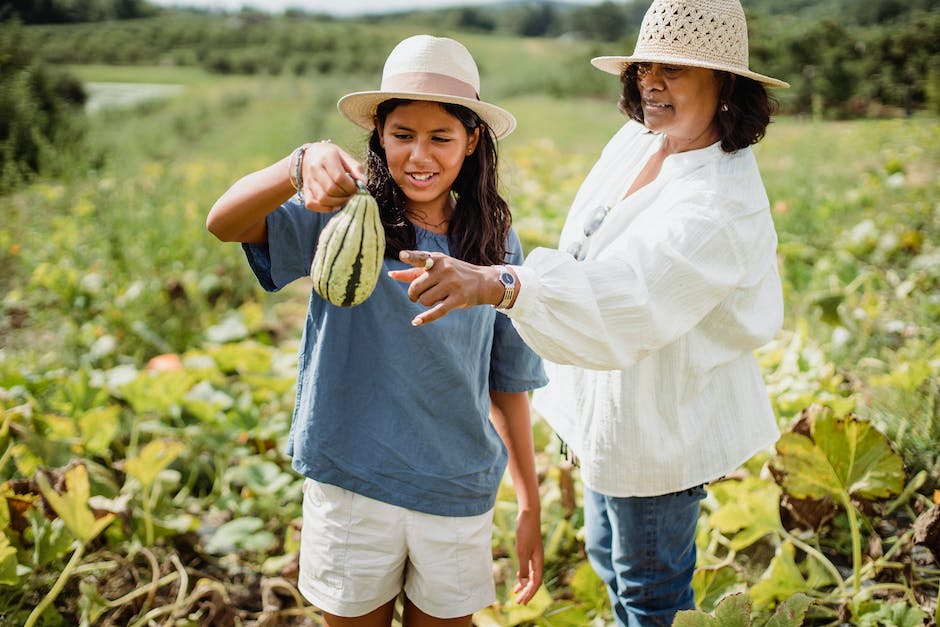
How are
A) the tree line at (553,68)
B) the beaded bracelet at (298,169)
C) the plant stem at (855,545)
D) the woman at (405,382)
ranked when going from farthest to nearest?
the tree line at (553,68)
the plant stem at (855,545)
the woman at (405,382)
the beaded bracelet at (298,169)

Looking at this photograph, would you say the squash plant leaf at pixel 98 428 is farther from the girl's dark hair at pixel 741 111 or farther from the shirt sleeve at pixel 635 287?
the girl's dark hair at pixel 741 111

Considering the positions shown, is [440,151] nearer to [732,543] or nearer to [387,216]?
[387,216]

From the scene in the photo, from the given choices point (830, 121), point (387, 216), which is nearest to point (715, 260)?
point (387, 216)

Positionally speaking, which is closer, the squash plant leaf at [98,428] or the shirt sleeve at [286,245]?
the shirt sleeve at [286,245]

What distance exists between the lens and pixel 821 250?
16.4ft

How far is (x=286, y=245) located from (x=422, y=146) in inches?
13.5

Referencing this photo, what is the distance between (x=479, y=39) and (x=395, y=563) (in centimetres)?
3464

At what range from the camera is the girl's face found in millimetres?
1551

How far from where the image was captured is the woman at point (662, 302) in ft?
4.69

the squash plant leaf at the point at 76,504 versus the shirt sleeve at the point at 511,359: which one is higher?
the shirt sleeve at the point at 511,359

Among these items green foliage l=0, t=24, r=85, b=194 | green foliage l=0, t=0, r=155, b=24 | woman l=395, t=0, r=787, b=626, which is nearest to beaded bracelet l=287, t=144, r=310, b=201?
woman l=395, t=0, r=787, b=626

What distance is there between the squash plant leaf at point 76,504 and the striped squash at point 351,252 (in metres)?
1.24

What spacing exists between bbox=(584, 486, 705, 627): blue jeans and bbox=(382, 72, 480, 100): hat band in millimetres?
1066

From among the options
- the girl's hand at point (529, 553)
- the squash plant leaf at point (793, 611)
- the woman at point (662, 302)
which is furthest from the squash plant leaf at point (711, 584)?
the squash plant leaf at point (793, 611)
